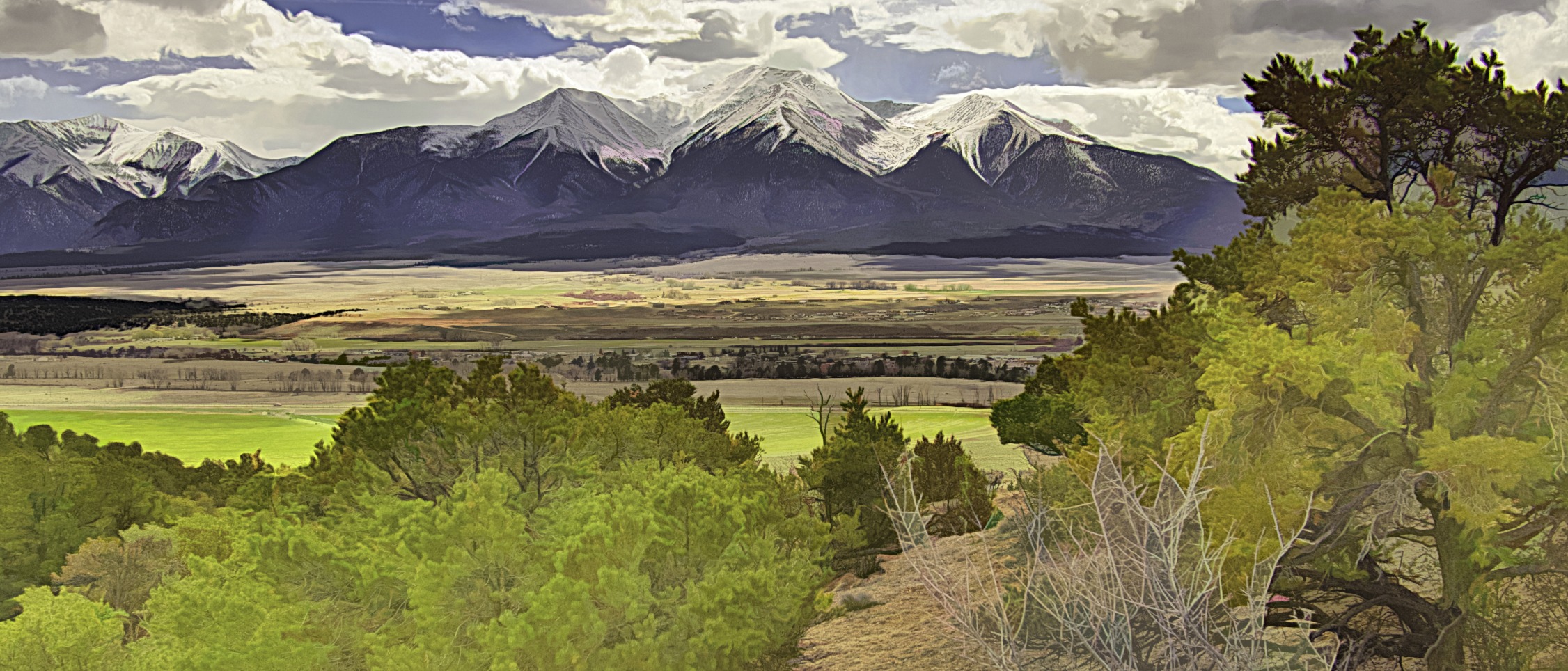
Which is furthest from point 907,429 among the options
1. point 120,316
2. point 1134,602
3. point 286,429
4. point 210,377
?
point 120,316

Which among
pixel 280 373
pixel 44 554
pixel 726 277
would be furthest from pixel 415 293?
pixel 44 554

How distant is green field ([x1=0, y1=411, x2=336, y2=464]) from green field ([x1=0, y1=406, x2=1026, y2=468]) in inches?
2.3

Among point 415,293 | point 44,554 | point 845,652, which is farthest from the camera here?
point 415,293

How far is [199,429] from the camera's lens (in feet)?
211

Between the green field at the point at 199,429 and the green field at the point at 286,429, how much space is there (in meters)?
0.06

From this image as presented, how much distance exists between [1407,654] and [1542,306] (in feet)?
13.7

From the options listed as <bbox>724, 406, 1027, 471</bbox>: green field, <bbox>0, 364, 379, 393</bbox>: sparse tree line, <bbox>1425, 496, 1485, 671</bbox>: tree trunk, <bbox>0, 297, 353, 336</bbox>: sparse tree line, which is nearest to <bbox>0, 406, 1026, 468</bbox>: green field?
<bbox>724, 406, 1027, 471</bbox>: green field

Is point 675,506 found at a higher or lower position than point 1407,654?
higher

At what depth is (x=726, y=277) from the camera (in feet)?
440

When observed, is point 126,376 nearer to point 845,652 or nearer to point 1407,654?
point 845,652

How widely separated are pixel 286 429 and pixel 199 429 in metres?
6.81

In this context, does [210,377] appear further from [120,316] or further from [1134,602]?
[1134,602]

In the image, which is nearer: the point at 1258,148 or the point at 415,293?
the point at 1258,148

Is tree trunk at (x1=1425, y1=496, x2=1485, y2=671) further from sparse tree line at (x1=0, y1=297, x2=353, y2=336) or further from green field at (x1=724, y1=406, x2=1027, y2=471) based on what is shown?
sparse tree line at (x1=0, y1=297, x2=353, y2=336)
